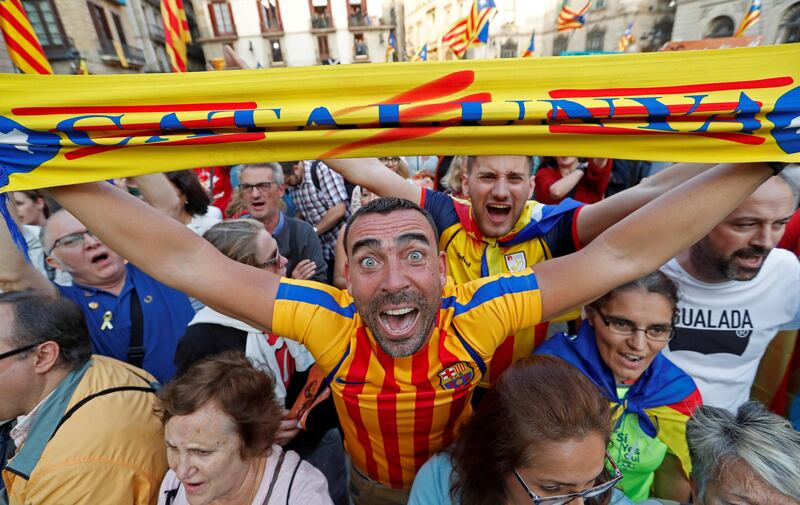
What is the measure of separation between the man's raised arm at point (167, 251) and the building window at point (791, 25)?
24748 millimetres

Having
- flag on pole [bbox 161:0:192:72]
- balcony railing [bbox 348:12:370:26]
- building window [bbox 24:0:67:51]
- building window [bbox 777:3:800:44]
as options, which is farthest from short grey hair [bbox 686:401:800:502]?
balcony railing [bbox 348:12:370:26]

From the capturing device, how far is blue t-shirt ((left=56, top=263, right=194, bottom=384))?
2.20m

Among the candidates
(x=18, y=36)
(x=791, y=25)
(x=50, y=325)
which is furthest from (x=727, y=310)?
(x=791, y=25)

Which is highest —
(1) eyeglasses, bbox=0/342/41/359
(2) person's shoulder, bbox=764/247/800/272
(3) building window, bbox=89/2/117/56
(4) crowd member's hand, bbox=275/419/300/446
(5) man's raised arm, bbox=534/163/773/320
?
(3) building window, bbox=89/2/117/56

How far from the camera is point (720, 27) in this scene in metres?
21.0

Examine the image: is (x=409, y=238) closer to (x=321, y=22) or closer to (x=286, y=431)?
(x=286, y=431)

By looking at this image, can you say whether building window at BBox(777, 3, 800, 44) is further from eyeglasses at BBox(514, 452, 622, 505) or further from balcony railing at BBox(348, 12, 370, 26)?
balcony railing at BBox(348, 12, 370, 26)

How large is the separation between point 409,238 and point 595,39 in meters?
33.5

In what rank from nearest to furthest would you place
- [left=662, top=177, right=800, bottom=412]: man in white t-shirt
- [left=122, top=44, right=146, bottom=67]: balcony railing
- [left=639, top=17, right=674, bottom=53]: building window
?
[left=662, top=177, right=800, bottom=412]: man in white t-shirt, [left=122, top=44, right=146, bottom=67]: balcony railing, [left=639, top=17, right=674, bottom=53]: building window

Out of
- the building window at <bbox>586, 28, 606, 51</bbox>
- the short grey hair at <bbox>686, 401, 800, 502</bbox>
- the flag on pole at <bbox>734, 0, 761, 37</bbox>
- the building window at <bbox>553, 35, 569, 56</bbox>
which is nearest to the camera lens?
the short grey hair at <bbox>686, 401, 800, 502</bbox>

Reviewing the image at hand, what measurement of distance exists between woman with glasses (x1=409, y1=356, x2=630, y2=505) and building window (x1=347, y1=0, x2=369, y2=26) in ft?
125

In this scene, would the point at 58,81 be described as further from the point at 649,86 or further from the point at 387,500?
the point at 387,500

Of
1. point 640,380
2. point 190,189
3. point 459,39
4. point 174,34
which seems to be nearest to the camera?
point 640,380

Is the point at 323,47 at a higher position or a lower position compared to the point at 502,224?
higher
